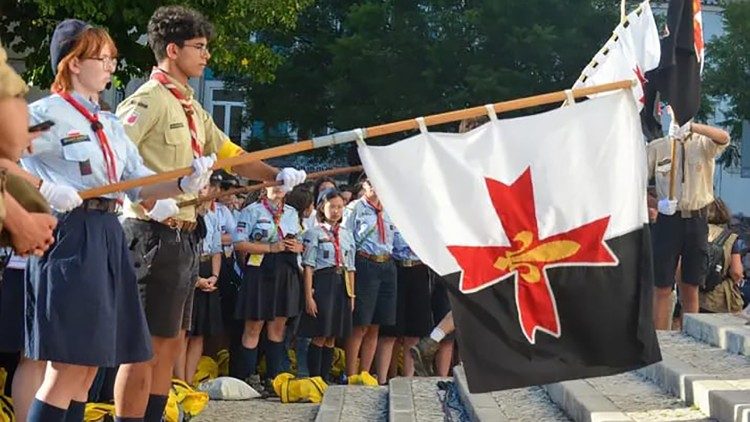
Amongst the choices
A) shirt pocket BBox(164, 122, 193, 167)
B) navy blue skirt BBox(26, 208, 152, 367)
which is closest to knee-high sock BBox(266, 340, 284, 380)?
shirt pocket BBox(164, 122, 193, 167)

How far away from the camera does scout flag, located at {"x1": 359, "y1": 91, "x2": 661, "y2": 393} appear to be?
5.30 m

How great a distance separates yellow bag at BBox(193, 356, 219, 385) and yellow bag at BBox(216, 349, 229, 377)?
0.07 metres

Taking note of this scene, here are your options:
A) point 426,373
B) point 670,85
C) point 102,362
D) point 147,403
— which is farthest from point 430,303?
point 102,362

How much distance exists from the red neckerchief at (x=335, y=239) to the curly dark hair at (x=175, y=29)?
20.7 ft

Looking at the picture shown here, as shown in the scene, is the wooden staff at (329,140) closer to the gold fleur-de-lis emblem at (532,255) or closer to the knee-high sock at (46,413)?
the gold fleur-de-lis emblem at (532,255)

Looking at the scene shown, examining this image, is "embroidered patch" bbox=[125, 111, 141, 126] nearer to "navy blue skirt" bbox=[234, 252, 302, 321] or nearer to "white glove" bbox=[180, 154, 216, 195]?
"white glove" bbox=[180, 154, 216, 195]

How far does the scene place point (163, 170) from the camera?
20.2 ft

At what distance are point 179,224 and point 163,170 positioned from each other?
10.3 inches

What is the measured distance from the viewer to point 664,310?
1088 centimetres

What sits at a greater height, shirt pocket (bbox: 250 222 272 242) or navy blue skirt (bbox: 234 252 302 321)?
shirt pocket (bbox: 250 222 272 242)

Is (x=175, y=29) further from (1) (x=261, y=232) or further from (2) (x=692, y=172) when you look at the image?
(1) (x=261, y=232)

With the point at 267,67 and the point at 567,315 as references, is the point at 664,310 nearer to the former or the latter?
the point at 567,315

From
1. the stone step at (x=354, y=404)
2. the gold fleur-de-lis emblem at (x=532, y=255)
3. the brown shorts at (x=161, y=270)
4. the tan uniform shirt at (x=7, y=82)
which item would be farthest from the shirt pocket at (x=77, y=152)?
the stone step at (x=354, y=404)

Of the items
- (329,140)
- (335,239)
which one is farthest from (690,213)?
(329,140)
